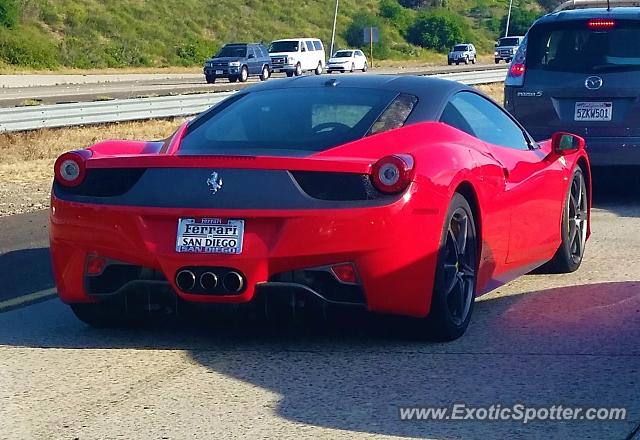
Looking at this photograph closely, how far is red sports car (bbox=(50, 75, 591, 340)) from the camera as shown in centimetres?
572

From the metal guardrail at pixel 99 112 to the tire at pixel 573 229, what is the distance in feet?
37.2

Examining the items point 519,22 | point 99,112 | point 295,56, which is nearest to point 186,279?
point 99,112

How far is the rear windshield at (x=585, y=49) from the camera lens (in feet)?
37.7

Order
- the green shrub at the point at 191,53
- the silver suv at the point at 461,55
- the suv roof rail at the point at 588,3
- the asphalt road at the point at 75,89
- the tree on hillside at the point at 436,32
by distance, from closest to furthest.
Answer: the suv roof rail at the point at 588,3
the asphalt road at the point at 75,89
the green shrub at the point at 191,53
the silver suv at the point at 461,55
the tree on hillside at the point at 436,32

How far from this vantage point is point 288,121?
651 cm

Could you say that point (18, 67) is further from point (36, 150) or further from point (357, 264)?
point (357, 264)

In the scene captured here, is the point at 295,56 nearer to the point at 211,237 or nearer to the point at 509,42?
the point at 509,42

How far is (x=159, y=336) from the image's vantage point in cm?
641

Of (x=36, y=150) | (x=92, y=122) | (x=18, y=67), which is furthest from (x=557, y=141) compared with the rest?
(x=18, y=67)

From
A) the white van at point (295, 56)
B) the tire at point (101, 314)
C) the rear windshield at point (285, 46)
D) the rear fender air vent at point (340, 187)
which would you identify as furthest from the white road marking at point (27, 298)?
the rear windshield at point (285, 46)

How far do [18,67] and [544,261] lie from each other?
5831 centimetres

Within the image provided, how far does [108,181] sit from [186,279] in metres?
0.66

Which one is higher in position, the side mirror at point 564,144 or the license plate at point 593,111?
the side mirror at point 564,144

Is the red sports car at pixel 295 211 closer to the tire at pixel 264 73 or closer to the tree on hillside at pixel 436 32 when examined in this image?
the tire at pixel 264 73
